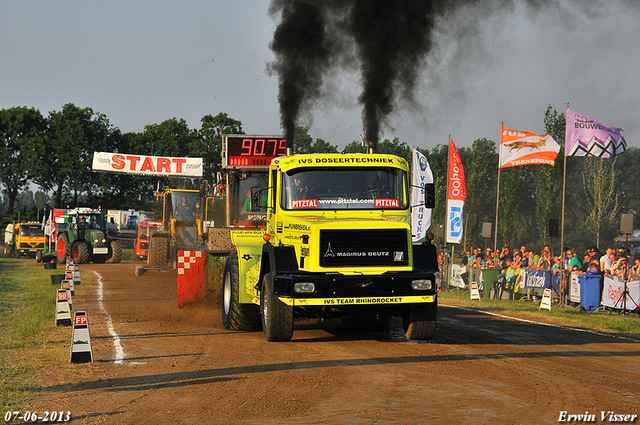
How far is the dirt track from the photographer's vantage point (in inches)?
271

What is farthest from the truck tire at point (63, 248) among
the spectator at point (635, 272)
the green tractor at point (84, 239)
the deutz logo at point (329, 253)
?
the deutz logo at point (329, 253)

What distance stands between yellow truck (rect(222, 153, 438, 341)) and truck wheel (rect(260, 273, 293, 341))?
0.02m

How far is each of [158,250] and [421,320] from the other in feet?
57.4

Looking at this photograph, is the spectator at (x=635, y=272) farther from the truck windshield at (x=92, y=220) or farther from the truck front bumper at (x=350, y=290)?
the truck windshield at (x=92, y=220)

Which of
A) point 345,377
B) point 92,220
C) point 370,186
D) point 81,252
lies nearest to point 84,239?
point 81,252

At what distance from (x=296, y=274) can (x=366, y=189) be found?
6.01 feet

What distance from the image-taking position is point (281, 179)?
11555 mm

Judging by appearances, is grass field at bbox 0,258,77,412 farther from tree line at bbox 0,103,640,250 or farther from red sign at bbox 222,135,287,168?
tree line at bbox 0,103,640,250

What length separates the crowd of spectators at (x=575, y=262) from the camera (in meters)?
19.0

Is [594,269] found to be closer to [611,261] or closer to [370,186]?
[611,261]

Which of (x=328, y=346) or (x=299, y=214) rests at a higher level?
(x=299, y=214)

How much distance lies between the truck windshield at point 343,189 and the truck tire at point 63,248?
27063mm

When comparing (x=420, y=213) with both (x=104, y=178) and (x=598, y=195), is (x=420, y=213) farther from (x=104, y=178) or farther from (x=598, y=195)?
(x=104, y=178)

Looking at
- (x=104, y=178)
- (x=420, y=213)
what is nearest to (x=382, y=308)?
(x=420, y=213)
